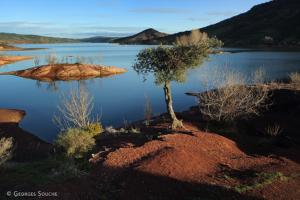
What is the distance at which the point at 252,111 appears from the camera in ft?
85.4

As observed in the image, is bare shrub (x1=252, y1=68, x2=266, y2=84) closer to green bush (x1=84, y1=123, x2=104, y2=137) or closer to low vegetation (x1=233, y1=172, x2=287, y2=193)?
green bush (x1=84, y1=123, x2=104, y2=137)

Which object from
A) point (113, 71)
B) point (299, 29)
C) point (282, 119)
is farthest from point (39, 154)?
point (299, 29)

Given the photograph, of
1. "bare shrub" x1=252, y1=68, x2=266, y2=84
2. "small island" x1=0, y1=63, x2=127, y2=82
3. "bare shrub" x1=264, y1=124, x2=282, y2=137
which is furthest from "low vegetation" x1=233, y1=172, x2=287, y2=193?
"small island" x1=0, y1=63, x2=127, y2=82

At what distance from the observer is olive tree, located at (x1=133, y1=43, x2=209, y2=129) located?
66.8 ft

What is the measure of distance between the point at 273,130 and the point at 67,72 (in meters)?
54.0

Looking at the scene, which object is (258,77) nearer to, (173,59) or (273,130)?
(273,130)

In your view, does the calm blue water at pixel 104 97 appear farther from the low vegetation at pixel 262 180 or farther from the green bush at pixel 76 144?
the low vegetation at pixel 262 180

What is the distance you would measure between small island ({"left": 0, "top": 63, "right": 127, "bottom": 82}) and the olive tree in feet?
162

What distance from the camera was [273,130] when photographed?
2319 cm

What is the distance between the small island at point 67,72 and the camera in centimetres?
7117

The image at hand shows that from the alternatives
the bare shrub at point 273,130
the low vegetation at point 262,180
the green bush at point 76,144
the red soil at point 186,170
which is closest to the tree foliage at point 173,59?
the red soil at point 186,170

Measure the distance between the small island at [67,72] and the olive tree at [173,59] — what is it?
162 ft

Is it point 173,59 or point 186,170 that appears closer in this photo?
point 186,170

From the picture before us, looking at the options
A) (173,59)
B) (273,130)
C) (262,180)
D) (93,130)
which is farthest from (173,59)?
(262,180)
